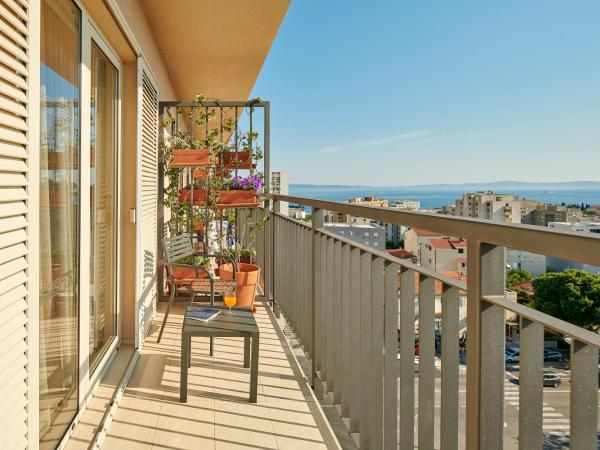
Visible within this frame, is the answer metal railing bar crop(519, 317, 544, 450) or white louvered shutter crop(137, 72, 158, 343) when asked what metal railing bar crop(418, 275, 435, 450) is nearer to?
metal railing bar crop(519, 317, 544, 450)

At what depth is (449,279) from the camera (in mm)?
1296

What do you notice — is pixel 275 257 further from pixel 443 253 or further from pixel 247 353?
pixel 443 253

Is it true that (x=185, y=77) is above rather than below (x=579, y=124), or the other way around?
below

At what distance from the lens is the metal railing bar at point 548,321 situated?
2.67 ft

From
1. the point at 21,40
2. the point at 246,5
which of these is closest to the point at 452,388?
the point at 21,40

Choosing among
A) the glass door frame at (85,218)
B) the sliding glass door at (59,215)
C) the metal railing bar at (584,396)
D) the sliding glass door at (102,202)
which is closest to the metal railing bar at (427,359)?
the metal railing bar at (584,396)

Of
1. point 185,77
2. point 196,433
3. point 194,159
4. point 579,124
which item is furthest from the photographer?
point 579,124

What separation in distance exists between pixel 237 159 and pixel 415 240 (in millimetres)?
3812

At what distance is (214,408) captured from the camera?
8.75 ft

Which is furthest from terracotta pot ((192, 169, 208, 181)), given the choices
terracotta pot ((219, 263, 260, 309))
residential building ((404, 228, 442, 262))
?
residential building ((404, 228, 442, 262))

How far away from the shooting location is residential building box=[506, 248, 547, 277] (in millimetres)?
921

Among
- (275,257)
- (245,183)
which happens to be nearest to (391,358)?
(275,257)

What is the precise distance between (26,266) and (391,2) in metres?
57.6

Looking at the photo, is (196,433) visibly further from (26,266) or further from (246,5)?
(246,5)
